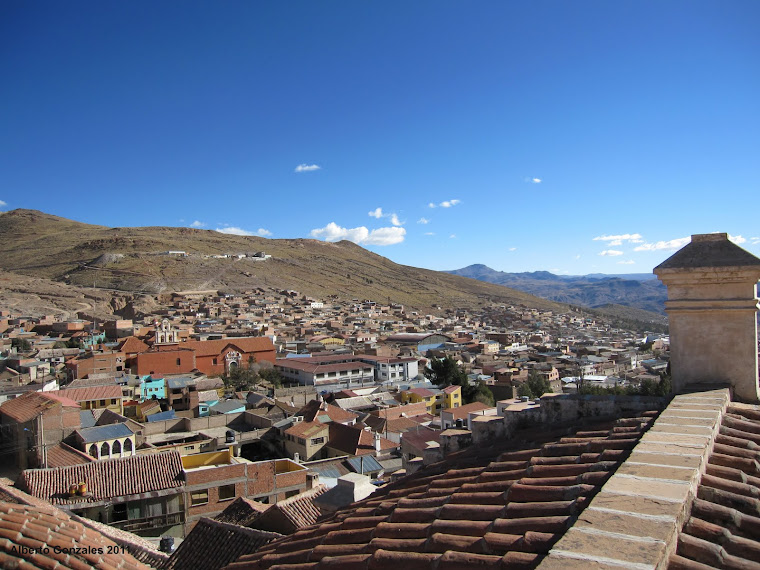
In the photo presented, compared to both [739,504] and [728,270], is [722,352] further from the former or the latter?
[739,504]

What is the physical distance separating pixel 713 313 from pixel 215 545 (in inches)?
322

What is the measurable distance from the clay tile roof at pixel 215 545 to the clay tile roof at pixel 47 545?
4.82 metres

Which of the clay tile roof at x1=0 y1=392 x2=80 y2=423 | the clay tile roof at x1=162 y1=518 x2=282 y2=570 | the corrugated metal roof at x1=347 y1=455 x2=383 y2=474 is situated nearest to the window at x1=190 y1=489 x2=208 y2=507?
the corrugated metal roof at x1=347 y1=455 x2=383 y2=474

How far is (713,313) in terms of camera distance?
3.84m

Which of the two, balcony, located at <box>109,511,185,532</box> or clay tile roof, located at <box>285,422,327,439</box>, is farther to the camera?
clay tile roof, located at <box>285,422,327,439</box>

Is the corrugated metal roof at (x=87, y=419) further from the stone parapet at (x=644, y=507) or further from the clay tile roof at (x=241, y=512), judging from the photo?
the stone parapet at (x=644, y=507)

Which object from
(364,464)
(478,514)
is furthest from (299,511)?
(478,514)

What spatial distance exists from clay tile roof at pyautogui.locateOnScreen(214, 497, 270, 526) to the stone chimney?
9.35 metres

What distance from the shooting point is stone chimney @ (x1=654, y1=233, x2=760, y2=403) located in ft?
12.3

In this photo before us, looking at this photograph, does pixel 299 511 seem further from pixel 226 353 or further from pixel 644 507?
pixel 226 353

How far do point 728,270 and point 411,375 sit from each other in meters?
35.9

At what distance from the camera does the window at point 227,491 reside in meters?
14.2

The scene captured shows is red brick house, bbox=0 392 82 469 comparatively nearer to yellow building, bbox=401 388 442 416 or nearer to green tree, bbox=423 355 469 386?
yellow building, bbox=401 388 442 416


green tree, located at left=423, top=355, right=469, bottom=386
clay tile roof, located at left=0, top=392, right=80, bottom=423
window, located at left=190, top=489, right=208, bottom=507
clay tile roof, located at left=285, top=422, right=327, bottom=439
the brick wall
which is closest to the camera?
window, located at left=190, top=489, right=208, bottom=507
